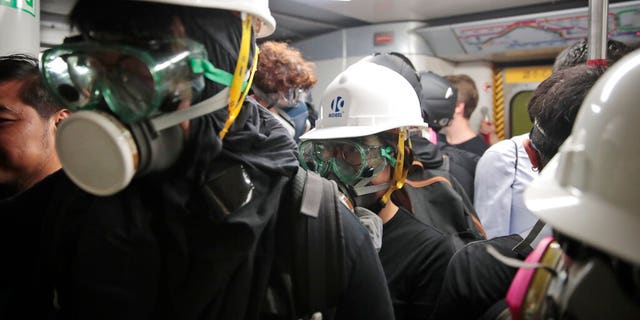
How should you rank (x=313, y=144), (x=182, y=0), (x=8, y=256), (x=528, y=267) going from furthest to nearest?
1. (x=313, y=144)
2. (x=8, y=256)
3. (x=182, y=0)
4. (x=528, y=267)

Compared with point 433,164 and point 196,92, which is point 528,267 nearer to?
point 196,92

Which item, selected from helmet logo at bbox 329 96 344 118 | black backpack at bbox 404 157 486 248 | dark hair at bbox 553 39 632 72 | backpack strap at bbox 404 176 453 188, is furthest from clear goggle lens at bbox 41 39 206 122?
dark hair at bbox 553 39 632 72

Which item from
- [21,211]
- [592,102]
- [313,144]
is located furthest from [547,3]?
[21,211]

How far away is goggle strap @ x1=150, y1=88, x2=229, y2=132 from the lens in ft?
3.95

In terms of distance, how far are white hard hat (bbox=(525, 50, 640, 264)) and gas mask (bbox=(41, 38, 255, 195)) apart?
856 millimetres

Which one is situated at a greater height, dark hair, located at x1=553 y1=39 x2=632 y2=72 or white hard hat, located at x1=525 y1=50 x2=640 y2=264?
dark hair, located at x1=553 y1=39 x2=632 y2=72

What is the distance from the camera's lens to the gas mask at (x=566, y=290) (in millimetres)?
894

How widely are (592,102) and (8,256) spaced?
5.67 ft

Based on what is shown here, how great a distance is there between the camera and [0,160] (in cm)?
186

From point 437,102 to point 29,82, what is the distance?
10.6ft

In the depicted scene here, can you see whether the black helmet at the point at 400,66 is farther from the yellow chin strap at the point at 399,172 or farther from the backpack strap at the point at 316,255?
the backpack strap at the point at 316,255

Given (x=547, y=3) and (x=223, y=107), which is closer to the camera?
(x=223, y=107)

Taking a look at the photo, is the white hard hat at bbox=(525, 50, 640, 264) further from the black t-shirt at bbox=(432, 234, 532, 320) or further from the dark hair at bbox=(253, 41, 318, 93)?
the dark hair at bbox=(253, 41, 318, 93)

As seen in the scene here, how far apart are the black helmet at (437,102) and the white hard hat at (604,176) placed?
3.32 meters
